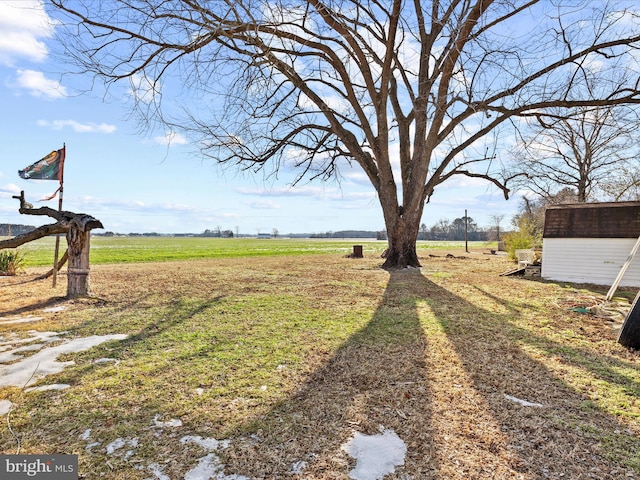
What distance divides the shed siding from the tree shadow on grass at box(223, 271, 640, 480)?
886 centimetres

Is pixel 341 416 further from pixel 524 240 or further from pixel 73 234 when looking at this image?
pixel 524 240

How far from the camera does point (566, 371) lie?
355 centimetres

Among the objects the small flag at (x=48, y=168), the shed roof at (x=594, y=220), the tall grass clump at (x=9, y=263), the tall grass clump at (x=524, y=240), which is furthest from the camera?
the tall grass clump at (x=524, y=240)

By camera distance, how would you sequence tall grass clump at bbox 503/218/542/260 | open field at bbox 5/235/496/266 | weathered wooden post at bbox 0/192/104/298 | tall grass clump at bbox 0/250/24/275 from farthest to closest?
open field at bbox 5/235/496/266, tall grass clump at bbox 503/218/542/260, tall grass clump at bbox 0/250/24/275, weathered wooden post at bbox 0/192/104/298

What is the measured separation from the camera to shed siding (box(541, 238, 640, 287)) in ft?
33.7

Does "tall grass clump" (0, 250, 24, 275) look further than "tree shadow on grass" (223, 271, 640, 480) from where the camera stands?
Yes

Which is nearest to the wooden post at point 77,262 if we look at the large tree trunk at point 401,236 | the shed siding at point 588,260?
the large tree trunk at point 401,236

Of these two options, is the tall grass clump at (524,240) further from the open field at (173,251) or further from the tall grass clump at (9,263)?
the tall grass clump at (9,263)

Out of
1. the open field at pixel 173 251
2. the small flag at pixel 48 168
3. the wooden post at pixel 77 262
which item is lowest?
the open field at pixel 173 251

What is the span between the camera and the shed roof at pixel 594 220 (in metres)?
10.3

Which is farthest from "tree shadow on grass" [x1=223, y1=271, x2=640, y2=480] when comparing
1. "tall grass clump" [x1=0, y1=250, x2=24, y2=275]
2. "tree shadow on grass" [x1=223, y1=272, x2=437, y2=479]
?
"tall grass clump" [x1=0, y1=250, x2=24, y2=275]

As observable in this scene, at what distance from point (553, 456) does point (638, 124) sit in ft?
40.5

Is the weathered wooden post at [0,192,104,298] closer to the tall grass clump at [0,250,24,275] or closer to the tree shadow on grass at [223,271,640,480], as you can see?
the tall grass clump at [0,250,24,275]

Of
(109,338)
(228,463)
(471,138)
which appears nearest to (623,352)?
(228,463)
